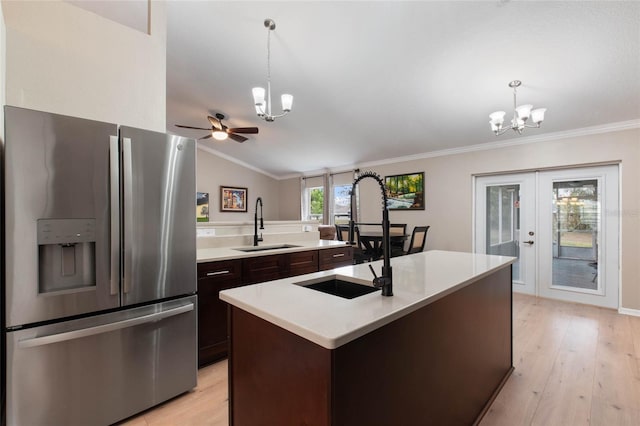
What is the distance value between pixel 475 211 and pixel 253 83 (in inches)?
160

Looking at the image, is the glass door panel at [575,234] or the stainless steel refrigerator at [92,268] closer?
the stainless steel refrigerator at [92,268]

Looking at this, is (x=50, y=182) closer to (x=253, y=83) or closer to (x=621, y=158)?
(x=253, y=83)

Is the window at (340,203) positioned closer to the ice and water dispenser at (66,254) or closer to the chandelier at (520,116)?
the chandelier at (520,116)

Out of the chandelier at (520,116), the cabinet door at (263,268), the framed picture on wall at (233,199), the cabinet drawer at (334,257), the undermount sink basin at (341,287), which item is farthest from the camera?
the framed picture on wall at (233,199)

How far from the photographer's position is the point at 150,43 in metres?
2.16

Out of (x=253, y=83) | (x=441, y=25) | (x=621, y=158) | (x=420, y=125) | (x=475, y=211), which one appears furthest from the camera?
(x=475, y=211)

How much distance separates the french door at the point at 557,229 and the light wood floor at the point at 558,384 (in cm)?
80

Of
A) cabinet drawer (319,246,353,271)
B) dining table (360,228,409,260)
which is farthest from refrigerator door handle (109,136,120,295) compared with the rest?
dining table (360,228,409,260)

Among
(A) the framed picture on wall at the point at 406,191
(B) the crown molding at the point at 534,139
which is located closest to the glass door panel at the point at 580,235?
(B) the crown molding at the point at 534,139

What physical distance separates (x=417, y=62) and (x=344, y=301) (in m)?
2.86

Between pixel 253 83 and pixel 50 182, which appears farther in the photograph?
pixel 253 83

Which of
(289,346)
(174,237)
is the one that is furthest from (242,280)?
(289,346)

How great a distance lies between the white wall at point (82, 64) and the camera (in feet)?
5.37

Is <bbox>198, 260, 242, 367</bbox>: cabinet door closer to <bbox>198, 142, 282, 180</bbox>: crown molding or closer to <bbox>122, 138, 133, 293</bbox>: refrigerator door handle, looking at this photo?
<bbox>122, 138, 133, 293</bbox>: refrigerator door handle
